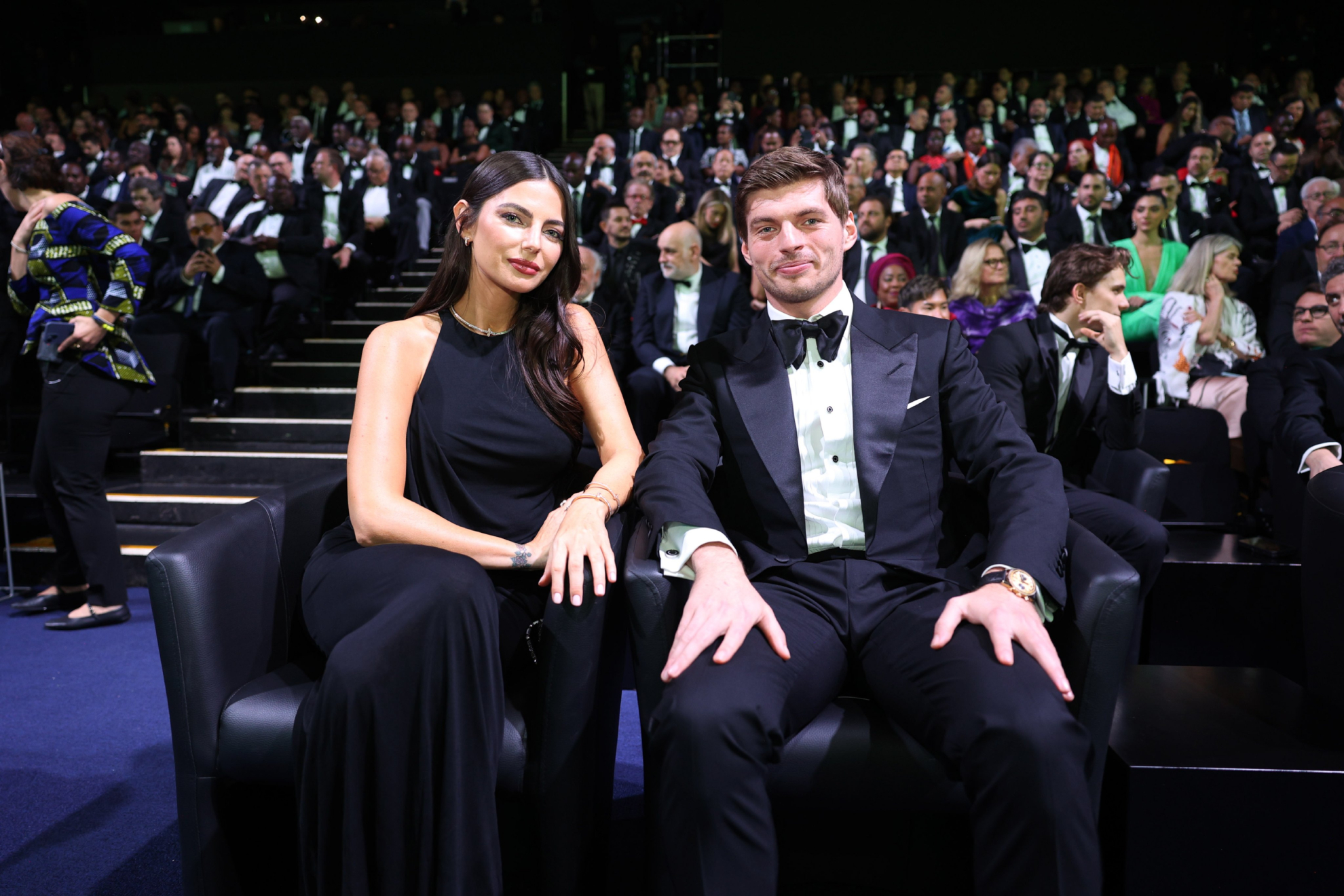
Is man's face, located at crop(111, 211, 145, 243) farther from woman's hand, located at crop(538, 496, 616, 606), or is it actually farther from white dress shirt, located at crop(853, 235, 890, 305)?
woman's hand, located at crop(538, 496, 616, 606)

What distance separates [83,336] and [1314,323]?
4209mm

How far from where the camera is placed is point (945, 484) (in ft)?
5.79

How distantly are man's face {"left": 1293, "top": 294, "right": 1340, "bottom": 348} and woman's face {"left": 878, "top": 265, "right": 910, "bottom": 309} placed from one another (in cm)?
168

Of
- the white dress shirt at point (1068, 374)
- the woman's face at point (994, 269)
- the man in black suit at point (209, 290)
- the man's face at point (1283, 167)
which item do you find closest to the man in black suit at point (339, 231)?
the man in black suit at point (209, 290)

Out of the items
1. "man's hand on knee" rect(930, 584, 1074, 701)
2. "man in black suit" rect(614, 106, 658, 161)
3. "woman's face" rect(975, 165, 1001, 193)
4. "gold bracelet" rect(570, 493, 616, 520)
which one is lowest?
"man's hand on knee" rect(930, 584, 1074, 701)

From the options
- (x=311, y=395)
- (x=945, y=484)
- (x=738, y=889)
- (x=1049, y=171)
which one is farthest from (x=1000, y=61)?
(x=738, y=889)

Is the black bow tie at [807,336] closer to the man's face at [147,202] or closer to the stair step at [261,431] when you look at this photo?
the stair step at [261,431]

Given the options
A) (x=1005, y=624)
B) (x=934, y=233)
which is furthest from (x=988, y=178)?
(x=1005, y=624)

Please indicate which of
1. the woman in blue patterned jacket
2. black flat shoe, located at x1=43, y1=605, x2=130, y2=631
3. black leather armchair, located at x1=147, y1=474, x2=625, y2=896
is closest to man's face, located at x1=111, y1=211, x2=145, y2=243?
the woman in blue patterned jacket

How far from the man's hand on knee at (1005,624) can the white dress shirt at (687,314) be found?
3248 mm

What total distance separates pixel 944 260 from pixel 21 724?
5231 millimetres

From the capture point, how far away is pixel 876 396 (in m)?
1.68

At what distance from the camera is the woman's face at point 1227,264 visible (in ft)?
14.8

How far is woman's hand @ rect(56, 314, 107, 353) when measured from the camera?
320cm
